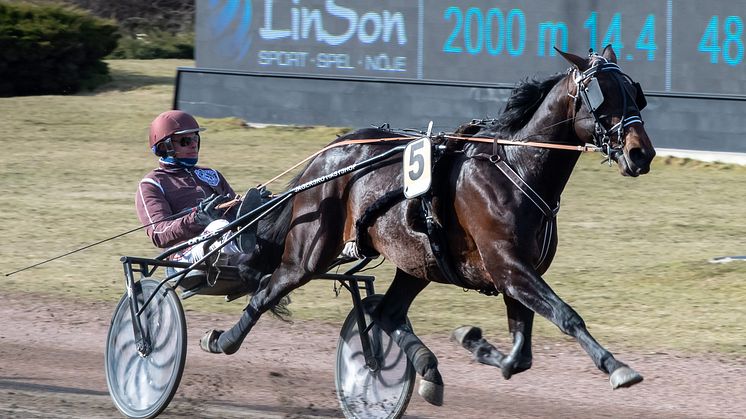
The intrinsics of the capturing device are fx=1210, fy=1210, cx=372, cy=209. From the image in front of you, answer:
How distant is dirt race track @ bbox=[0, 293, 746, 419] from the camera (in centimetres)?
613

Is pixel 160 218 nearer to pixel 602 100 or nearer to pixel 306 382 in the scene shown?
pixel 306 382

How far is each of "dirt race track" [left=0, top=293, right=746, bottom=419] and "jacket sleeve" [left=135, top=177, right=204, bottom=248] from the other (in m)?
0.86

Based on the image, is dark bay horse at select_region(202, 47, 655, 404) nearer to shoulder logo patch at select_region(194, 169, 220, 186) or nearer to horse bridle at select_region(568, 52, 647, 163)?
horse bridle at select_region(568, 52, 647, 163)

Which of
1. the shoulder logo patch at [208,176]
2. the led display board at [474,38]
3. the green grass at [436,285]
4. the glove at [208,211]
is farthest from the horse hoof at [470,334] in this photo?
the led display board at [474,38]

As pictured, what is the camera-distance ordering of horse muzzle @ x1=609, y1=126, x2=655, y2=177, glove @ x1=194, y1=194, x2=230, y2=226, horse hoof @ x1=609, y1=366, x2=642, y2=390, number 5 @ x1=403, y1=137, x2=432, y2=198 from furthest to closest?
1. glove @ x1=194, y1=194, x2=230, y2=226
2. number 5 @ x1=403, y1=137, x2=432, y2=198
3. horse muzzle @ x1=609, y1=126, x2=655, y2=177
4. horse hoof @ x1=609, y1=366, x2=642, y2=390

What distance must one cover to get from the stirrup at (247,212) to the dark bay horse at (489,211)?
0.58ft

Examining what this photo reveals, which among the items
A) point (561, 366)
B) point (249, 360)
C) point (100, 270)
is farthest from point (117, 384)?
point (100, 270)

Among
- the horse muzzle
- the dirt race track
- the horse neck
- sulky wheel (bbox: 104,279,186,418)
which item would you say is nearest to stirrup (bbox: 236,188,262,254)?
sulky wheel (bbox: 104,279,186,418)

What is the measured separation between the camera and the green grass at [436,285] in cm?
842

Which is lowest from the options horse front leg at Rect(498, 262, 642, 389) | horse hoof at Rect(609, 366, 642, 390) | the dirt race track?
the dirt race track

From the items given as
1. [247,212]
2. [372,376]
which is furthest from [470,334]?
[247,212]

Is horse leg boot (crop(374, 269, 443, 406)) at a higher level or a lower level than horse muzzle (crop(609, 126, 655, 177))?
lower

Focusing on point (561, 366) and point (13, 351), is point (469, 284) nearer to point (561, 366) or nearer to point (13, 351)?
point (561, 366)

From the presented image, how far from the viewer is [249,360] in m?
7.32
